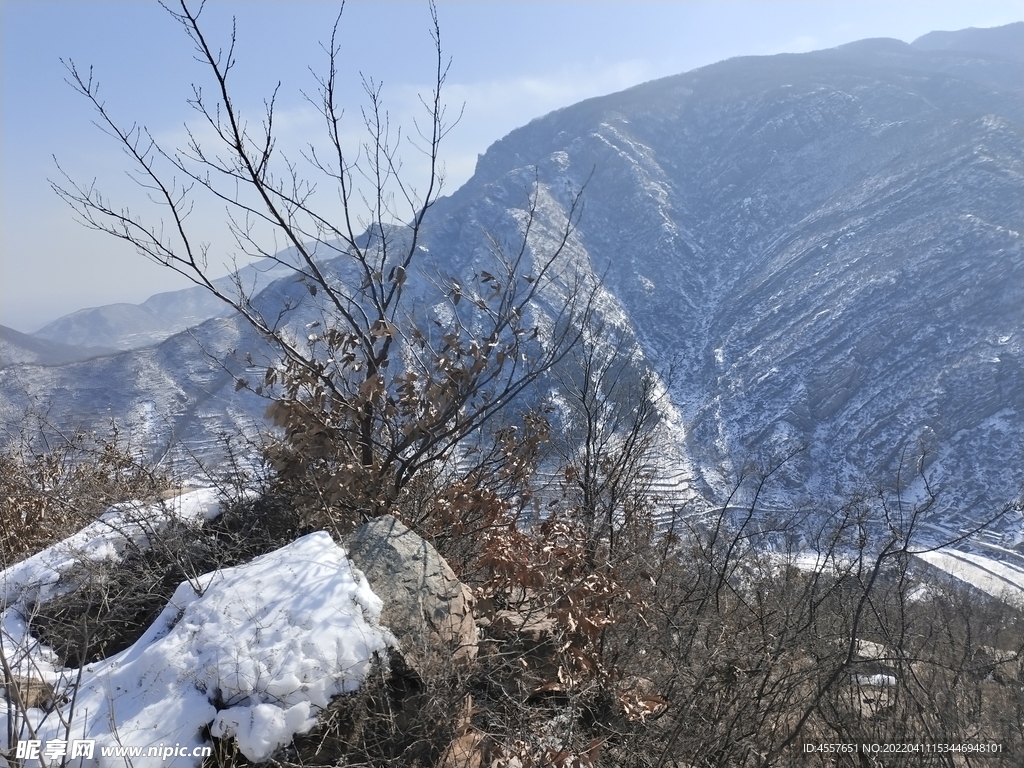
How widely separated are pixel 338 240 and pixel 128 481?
3.65 metres

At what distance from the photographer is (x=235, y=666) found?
2.56m

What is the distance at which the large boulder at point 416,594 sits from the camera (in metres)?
2.82

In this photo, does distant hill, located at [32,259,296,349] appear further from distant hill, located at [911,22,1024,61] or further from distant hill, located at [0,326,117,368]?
distant hill, located at [911,22,1024,61]

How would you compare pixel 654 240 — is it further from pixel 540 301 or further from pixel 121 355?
pixel 121 355

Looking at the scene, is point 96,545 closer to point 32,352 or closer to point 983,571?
point 983,571

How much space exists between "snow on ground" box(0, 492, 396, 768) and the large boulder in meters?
0.10

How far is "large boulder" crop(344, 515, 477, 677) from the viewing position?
2821 mm

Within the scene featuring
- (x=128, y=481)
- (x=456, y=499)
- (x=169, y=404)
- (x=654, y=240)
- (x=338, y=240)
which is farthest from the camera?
(x=654, y=240)

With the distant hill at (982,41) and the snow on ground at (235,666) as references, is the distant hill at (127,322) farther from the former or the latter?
the distant hill at (982,41)

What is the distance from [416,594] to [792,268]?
174 feet

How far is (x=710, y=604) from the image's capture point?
192 inches

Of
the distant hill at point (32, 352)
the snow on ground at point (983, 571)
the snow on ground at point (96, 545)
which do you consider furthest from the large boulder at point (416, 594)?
the distant hill at point (32, 352)

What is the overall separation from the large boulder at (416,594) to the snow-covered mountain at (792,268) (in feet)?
16.7

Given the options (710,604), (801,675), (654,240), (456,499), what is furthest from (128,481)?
(654,240)
